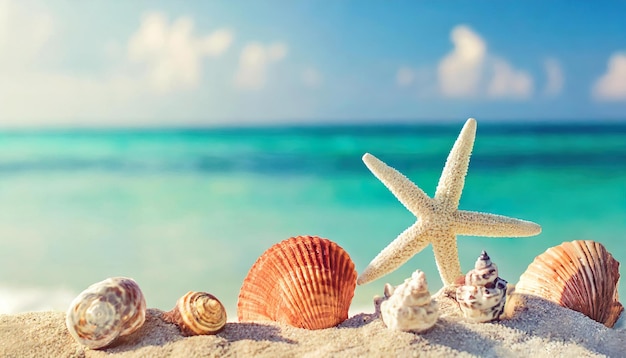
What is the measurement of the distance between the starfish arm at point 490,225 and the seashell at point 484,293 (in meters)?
0.63

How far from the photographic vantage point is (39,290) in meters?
5.04

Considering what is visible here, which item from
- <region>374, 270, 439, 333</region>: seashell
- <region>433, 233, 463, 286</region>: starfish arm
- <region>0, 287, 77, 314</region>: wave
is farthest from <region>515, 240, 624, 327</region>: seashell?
<region>0, 287, 77, 314</region>: wave

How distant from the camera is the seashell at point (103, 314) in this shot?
2.20 m

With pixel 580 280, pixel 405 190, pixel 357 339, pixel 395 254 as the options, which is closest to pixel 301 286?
pixel 357 339

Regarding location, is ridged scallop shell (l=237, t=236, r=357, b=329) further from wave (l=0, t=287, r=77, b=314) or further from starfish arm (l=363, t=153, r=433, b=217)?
wave (l=0, t=287, r=77, b=314)

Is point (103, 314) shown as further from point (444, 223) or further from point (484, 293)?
point (444, 223)

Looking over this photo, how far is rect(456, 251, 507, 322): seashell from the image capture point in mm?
2299

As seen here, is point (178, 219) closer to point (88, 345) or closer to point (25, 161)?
point (88, 345)

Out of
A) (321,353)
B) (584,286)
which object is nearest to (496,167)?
(584,286)

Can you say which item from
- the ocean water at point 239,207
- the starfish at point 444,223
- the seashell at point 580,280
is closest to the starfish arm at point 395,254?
the starfish at point 444,223

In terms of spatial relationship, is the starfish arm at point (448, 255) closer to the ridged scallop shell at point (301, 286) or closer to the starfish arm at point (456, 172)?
the starfish arm at point (456, 172)

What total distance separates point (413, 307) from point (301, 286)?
0.46 metres

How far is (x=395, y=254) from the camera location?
9.36 feet

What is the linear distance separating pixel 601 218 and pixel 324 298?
20.5 ft
